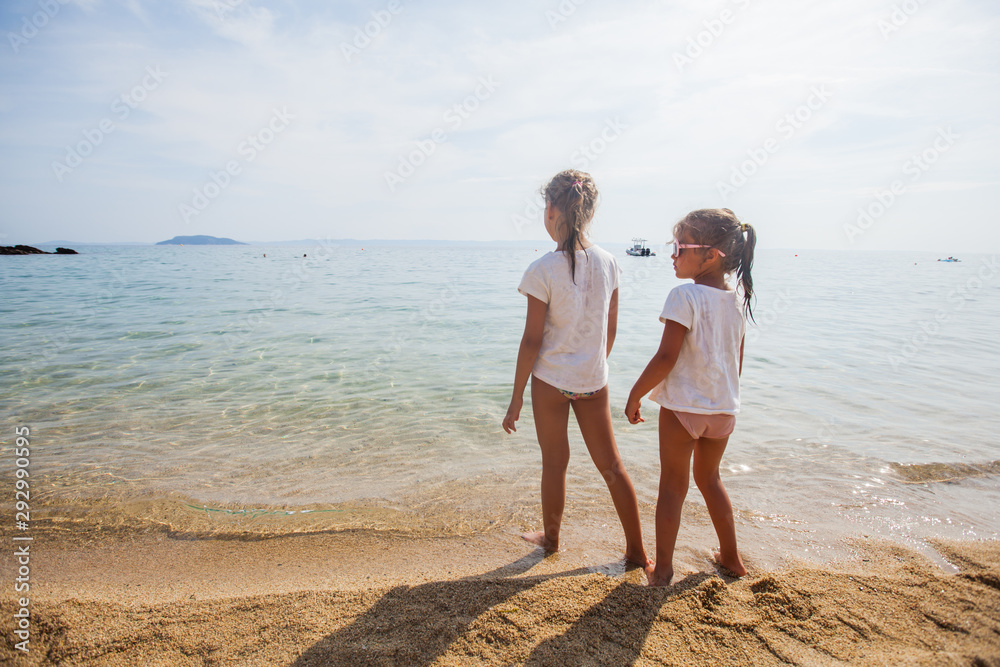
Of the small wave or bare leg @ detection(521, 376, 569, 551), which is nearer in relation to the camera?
bare leg @ detection(521, 376, 569, 551)

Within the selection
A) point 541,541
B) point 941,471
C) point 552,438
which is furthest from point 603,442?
point 941,471

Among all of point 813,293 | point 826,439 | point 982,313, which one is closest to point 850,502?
point 826,439

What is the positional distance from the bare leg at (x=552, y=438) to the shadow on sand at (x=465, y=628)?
0.51 m

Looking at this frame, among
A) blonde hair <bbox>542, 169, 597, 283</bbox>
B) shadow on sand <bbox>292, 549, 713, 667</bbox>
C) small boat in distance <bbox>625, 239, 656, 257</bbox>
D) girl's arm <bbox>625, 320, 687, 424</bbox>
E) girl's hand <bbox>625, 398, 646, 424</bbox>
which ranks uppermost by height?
small boat in distance <bbox>625, 239, 656, 257</bbox>

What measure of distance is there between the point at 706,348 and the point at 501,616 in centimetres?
159

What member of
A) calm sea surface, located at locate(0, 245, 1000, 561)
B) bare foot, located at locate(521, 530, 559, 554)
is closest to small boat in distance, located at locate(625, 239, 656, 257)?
calm sea surface, located at locate(0, 245, 1000, 561)

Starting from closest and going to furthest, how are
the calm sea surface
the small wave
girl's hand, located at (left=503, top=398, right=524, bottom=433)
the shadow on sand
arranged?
the shadow on sand, girl's hand, located at (left=503, top=398, right=524, bottom=433), the calm sea surface, the small wave

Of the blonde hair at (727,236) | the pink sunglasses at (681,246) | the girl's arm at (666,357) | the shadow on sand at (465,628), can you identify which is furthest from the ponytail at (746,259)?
the shadow on sand at (465,628)

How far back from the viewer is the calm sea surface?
3779mm

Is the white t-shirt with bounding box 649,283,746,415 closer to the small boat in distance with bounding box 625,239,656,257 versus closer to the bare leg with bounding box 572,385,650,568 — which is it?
the bare leg with bounding box 572,385,650,568

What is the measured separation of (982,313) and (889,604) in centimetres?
1859

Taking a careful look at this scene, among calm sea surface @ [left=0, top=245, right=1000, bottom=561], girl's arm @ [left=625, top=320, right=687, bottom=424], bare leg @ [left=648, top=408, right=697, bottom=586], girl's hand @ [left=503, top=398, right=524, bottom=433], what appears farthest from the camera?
calm sea surface @ [left=0, top=245, right=1000, bottom=561]

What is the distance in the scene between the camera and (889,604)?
7.52 feet

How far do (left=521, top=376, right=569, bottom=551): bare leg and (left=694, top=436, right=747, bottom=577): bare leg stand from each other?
709 mm
